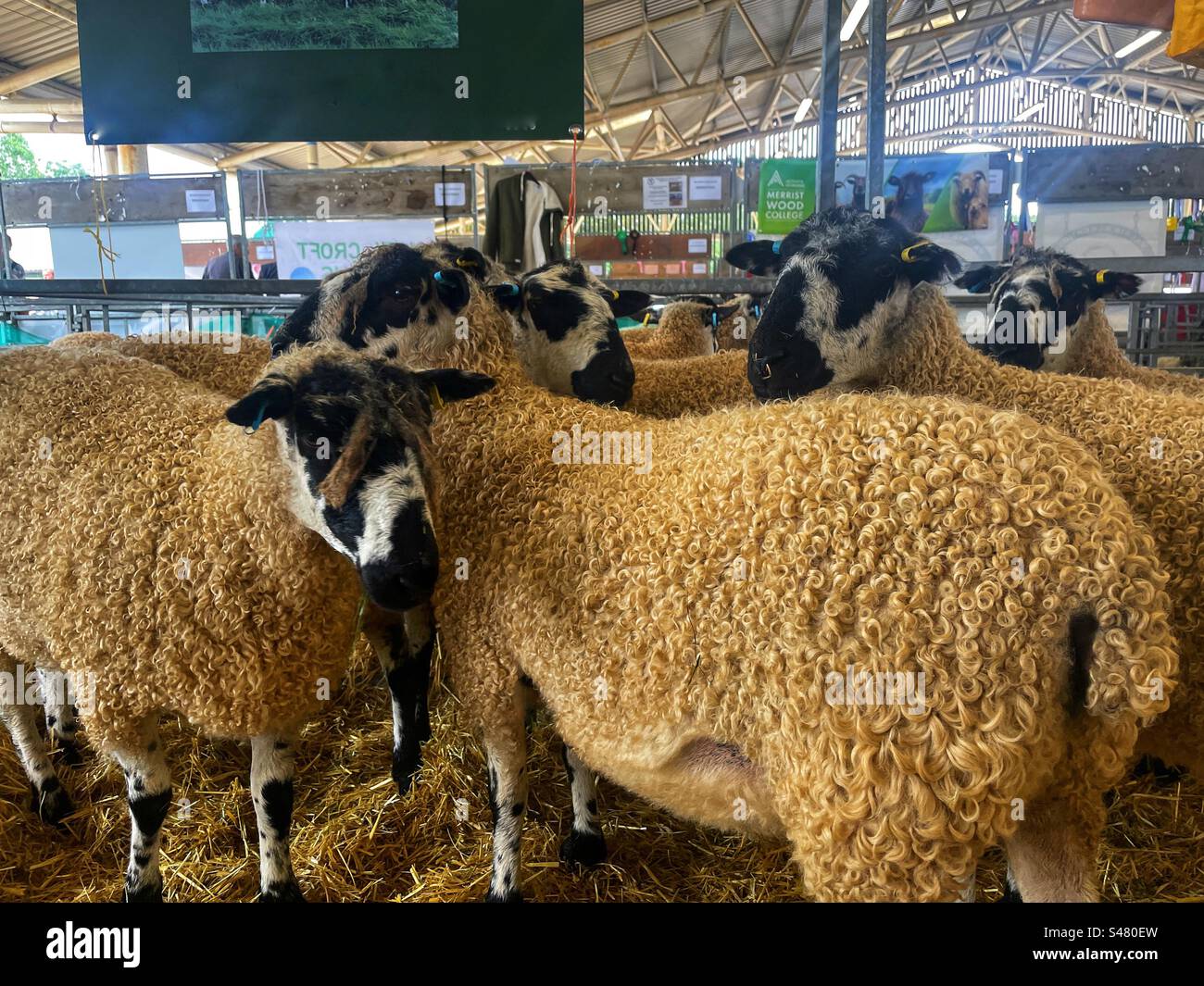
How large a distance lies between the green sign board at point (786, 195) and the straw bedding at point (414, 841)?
17.4 ft

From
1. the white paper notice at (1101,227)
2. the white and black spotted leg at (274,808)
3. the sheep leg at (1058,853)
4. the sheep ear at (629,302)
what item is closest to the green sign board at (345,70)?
the sheep ear at (629,302)

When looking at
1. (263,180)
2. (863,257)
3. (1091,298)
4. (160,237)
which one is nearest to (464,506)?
(863,257)

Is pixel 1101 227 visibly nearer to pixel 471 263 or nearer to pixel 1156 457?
pixel 1156 457

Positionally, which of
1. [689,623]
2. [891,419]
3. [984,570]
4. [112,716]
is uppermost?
[891,419]

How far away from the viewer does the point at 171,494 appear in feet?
8.61

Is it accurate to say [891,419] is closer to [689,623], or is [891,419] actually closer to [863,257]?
[689,623]

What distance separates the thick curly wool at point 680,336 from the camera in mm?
5848

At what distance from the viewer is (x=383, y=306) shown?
3215mm

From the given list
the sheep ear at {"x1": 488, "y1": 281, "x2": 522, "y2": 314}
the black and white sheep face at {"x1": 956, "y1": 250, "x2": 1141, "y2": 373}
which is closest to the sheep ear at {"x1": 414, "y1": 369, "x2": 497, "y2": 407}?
the sheep ear at {"x1": 488, "y1": 281, "x2": 522, "y2": 314}

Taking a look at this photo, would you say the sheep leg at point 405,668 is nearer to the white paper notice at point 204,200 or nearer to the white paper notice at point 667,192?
the white paper notice at point 667,192

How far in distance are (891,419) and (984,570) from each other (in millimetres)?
437

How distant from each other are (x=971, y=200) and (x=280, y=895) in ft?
25.1

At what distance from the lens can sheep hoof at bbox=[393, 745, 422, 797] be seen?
3.43 m

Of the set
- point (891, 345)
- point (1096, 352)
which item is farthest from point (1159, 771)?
point (891, 345)
